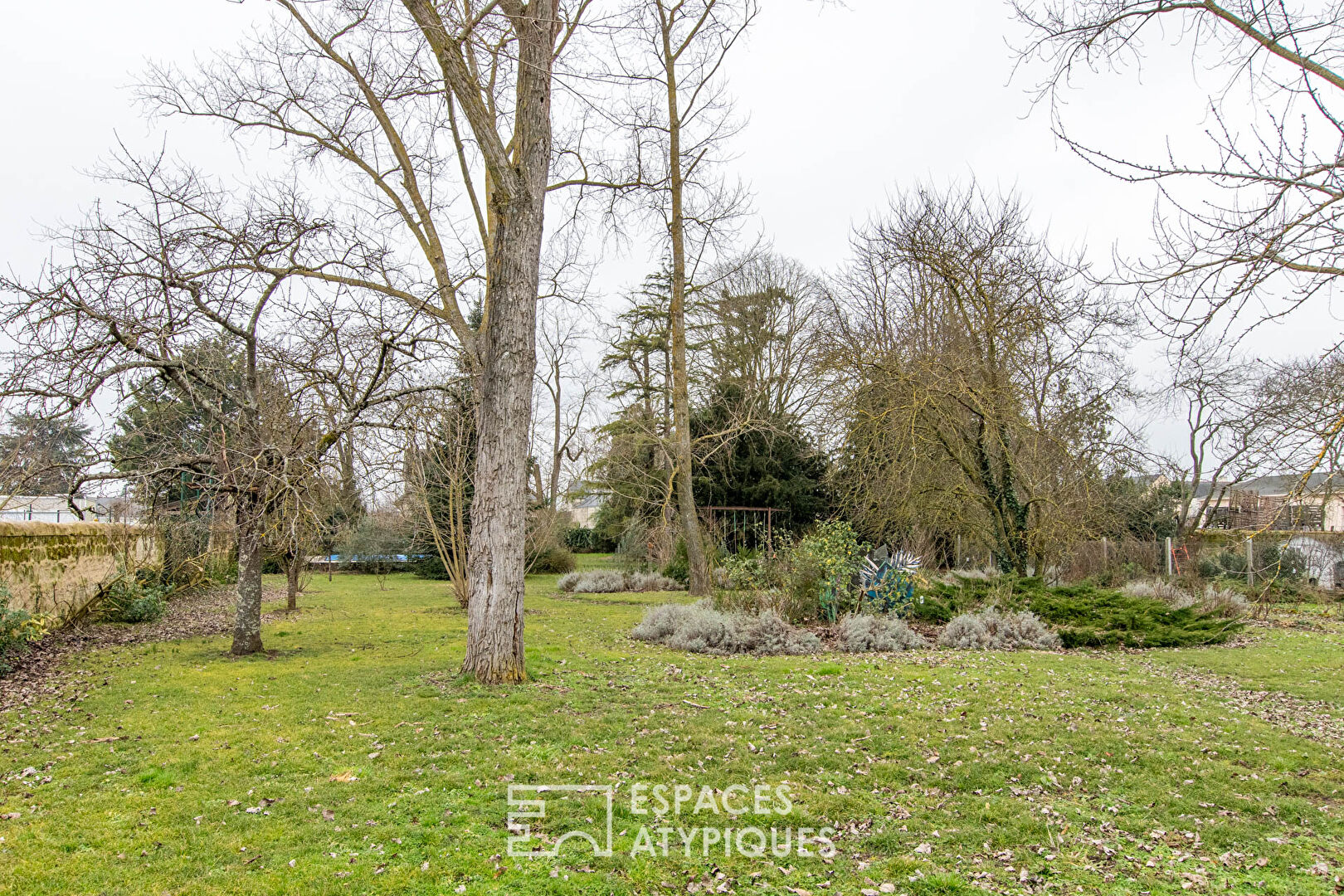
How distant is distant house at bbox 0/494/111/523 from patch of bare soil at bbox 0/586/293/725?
5.12ft

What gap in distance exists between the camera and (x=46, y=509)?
12.6 metres

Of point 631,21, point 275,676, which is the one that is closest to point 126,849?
point 275,676

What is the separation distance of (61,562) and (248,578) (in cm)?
402

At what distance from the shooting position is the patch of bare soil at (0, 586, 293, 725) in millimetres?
6852

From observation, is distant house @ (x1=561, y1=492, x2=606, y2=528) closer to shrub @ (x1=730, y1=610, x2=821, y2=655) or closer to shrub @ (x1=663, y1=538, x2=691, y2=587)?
shrub @ (x1=663, y1=538, x2=691, y2=587)

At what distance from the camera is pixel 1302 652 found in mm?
10266

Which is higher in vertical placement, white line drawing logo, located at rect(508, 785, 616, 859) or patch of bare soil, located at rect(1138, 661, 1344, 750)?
white line drawing logo, located at rect(508, 785, 616, 859)

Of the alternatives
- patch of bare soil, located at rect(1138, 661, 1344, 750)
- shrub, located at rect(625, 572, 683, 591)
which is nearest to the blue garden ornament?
patch of bare soil, located at rect(1138, 661, 1344, 750)

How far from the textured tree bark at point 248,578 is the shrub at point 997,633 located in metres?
8.59

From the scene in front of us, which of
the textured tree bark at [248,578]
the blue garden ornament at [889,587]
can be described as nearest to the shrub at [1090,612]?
A: the blue garden ornament at [889,587]

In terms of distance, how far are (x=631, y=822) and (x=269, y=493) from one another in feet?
18.6

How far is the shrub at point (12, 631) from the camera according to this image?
7.94m

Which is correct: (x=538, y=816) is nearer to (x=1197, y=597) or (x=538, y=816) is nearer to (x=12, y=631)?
(x=12, y=631)

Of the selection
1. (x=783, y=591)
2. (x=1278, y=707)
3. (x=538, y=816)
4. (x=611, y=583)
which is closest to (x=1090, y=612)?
(x=1278, y=707)
